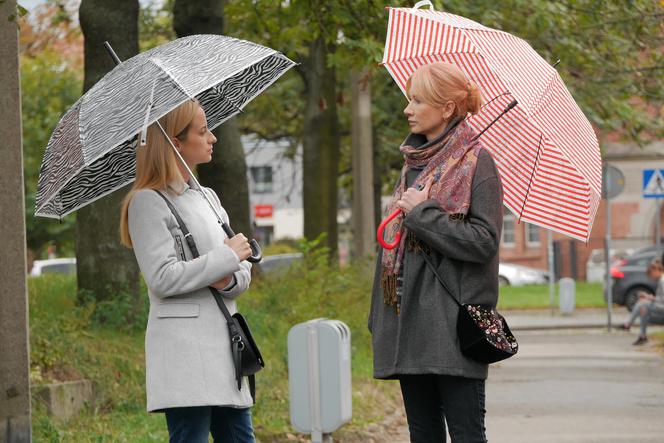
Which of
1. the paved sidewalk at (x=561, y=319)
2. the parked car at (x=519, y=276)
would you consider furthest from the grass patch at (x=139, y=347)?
the parked car at (x=519, y=276)

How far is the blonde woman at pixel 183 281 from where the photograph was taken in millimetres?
4527

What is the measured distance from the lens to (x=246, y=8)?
54.3 feet

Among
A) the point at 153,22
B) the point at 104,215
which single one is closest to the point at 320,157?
the point at 153,22

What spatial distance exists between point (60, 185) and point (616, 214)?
163ft

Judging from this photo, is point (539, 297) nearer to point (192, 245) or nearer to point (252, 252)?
point (252, 252)

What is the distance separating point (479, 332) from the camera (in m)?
4.72

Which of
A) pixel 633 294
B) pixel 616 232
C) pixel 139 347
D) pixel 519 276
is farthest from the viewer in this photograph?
pixel 616 232

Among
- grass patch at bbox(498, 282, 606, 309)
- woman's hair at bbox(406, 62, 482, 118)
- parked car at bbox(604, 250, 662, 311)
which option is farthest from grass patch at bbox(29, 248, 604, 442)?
grass patch at bbox(498, 282, 606, 309)

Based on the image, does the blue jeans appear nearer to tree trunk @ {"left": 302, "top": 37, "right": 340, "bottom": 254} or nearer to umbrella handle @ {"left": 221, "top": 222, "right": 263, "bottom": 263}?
umbrella handle @ {"left": 221, "top": 222, "right": 263, "bottom": 263}

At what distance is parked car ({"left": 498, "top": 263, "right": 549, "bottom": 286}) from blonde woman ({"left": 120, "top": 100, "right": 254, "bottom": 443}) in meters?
42.5

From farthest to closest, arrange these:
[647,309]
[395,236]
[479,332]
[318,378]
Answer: [647,309]
[318,378]
[395,236]
[479,332]

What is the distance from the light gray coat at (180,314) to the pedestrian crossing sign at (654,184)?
18.3 m

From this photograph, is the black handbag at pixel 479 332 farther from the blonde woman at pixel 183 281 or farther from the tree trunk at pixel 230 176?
the tree trunk at pixel 230 176

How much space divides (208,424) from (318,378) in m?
3.44
